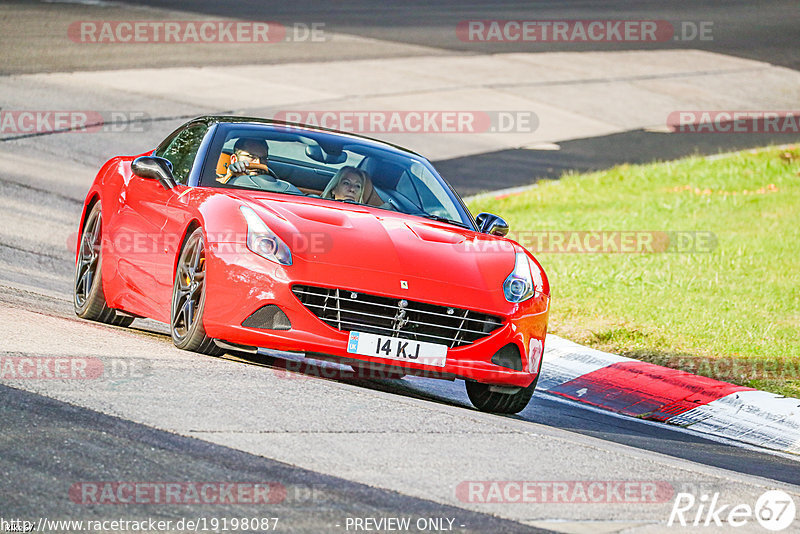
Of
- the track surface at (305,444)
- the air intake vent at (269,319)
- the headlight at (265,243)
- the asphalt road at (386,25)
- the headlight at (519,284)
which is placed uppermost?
the asphalt road at (386,25)

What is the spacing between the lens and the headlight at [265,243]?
7.23 meters

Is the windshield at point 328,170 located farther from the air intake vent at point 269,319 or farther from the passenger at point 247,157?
the air intake vent at point 269,319

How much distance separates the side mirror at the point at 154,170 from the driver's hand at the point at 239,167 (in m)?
0.37

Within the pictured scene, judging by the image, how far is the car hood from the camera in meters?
7.35

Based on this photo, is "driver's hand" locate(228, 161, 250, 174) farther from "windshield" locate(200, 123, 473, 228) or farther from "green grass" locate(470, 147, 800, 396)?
"green grass" locate(470, 147, 800, 396)

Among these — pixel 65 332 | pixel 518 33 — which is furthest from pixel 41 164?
pixel 518 33

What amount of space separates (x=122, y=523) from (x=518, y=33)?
29066mm

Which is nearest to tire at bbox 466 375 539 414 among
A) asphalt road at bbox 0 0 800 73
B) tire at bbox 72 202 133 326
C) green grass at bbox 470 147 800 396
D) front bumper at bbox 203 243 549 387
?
front bumper at bbox 203 243 549 387

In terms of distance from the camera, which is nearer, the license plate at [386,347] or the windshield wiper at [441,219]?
the license plate at [386,347]

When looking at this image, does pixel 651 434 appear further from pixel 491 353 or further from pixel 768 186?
pixel 768 186

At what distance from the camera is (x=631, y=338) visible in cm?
1095

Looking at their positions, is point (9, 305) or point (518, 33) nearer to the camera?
point (9, 305)

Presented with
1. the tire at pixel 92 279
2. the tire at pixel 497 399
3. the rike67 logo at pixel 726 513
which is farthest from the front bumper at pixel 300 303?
the tire at pixel 92 279

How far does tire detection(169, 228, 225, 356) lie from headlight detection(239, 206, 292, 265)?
0.30 meters
